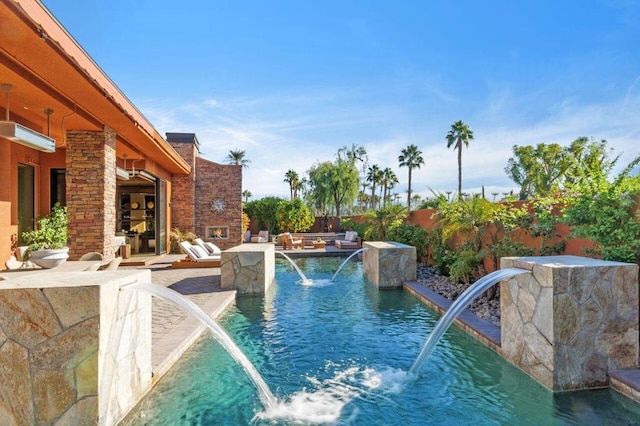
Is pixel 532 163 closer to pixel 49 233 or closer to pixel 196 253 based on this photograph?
pixel 196 253

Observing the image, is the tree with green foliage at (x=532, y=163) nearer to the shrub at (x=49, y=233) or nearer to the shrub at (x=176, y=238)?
the shrub at (x=176, y=238)

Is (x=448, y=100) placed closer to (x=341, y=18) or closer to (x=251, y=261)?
(x=341, y=18)

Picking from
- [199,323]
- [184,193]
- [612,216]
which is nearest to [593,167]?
[612,216]

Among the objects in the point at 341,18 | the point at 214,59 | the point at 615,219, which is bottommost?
the point at 615,219

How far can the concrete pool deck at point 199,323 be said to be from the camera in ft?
11.6

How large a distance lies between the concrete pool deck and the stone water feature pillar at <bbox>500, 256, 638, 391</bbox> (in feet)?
0.76

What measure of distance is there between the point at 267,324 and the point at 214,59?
841 centimetres

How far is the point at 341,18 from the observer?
408 inches

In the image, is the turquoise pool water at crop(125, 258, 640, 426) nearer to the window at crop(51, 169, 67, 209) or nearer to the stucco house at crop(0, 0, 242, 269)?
the stucco house at crop(0, 0, 242, 269)

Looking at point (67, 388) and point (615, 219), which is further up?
point (615, 219)

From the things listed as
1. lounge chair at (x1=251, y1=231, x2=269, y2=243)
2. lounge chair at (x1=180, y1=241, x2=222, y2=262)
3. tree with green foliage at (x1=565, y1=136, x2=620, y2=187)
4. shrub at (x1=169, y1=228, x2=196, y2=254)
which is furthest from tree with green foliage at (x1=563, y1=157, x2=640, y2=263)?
lounge chair at (x1=251, y1=231, x2=269, y2=243)

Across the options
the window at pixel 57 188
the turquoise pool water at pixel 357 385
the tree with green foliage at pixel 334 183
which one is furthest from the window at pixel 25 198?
the tree with green foliage at pixel 334 183

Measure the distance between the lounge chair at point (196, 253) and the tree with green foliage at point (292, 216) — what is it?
50.8 feet

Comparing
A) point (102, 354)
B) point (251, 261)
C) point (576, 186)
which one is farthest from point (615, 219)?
point (251, 261)
